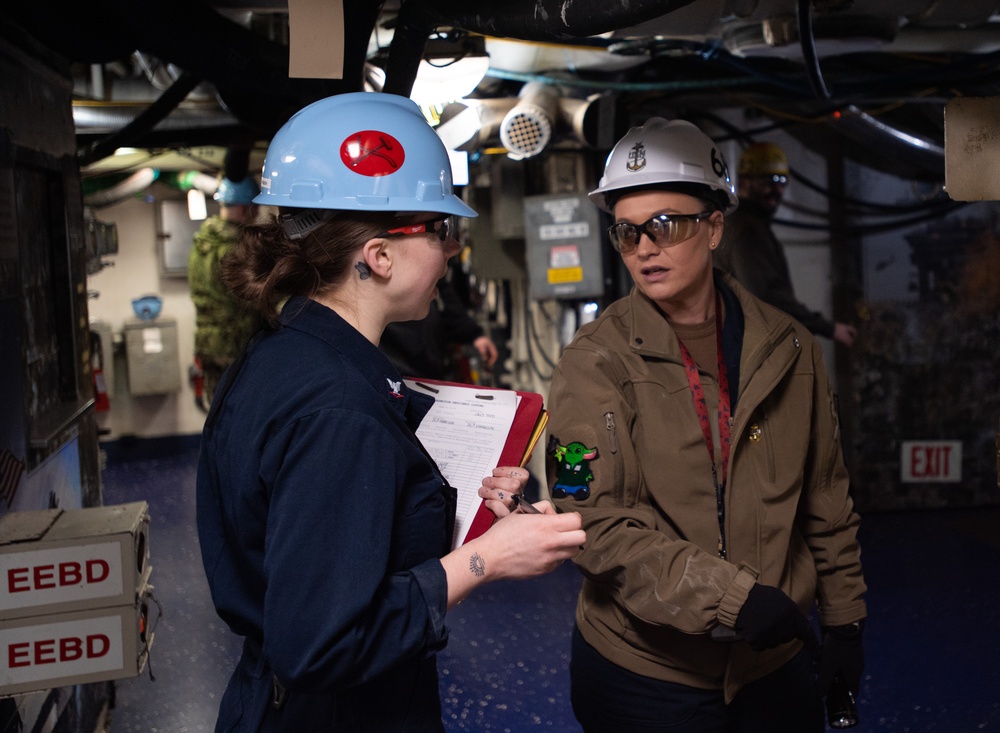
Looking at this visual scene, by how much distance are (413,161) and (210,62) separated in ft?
5.25

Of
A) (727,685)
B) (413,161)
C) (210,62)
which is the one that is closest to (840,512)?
(727,685)

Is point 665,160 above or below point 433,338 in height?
above

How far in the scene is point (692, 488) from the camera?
184cm

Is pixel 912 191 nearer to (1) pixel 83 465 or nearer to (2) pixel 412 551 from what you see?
(1) pixel 83 465

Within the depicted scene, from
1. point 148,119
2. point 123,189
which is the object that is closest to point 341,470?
point 148,119

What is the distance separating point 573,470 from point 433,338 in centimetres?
326

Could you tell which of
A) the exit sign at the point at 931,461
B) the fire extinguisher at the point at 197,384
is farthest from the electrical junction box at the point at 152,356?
the exit sign at the point at 931,461

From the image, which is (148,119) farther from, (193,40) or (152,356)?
(152,356)

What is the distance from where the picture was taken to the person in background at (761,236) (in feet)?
15.7

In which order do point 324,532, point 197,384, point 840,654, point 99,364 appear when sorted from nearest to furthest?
point 324,532
point 840,654
point 99,364
point 197,384

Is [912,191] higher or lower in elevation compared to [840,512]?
higher

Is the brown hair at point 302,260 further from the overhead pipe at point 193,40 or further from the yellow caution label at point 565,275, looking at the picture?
the yellow caution label at point 565,275

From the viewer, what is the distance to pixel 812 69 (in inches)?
123

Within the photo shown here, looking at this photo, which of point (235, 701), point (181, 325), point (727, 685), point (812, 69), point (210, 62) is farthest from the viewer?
point (181, 325)
